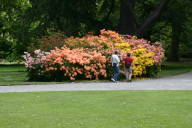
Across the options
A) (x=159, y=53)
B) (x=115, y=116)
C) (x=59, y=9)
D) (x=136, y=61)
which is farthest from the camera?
(x=59, y=9)

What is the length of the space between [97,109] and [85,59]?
42.4 feet

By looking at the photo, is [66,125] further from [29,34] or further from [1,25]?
[1,25]

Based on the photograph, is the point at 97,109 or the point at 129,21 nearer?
the point at 97,109

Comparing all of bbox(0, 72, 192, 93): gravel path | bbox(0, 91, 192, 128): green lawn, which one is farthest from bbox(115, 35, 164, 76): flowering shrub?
bbox(0, 91, 192, 128): green lawn

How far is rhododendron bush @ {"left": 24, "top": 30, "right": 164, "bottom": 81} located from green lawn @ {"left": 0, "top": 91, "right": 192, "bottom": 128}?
7446mm

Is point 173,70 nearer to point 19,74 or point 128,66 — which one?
point 19,74

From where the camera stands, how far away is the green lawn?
1124 centimetres

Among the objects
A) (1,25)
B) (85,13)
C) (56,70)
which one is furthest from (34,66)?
(1,25)

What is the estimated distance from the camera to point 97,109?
1361cm

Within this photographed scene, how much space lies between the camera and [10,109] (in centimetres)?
1384

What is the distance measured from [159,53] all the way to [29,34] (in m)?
13.2

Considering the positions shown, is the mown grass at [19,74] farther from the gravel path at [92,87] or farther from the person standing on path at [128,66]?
the person standing on path at [128,66]

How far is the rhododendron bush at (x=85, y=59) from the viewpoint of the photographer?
85.6 feet

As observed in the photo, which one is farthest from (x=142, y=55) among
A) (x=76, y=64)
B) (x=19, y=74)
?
(x=19, y=74)
